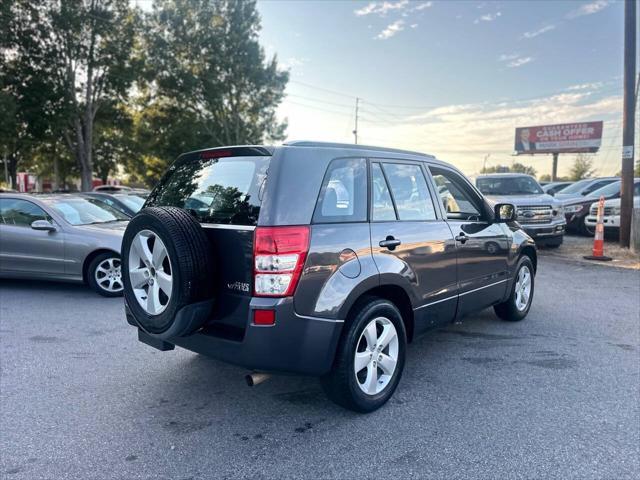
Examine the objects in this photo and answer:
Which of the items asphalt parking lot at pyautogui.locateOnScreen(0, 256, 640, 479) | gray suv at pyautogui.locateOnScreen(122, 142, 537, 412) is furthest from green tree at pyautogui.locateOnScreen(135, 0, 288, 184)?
gray suv at pyautogui.locateOnScreen(122, 142, 537, 412)

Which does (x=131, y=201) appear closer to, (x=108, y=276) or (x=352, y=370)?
(x=108, y=276)

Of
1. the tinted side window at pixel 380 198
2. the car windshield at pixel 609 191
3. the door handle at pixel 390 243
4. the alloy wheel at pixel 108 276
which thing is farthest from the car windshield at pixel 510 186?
the door handle at pixel 390 243

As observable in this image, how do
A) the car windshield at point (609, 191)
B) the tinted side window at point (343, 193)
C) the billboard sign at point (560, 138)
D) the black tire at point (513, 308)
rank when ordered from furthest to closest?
the billboard sign at point (560, 138), the car windshield at point (609, 191), the black tire at point (513, 308), the tinted side window at point (343, 193)

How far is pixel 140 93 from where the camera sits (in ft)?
110

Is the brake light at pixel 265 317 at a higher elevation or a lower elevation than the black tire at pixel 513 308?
higher

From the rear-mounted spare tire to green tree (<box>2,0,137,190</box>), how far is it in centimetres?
2379

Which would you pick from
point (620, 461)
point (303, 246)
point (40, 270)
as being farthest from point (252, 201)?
point (40, 270)

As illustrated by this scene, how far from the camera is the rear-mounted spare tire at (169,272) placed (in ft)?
9.19

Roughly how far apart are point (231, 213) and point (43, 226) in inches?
201

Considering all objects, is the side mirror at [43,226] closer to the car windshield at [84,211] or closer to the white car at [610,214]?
the car windshield at [84,211]

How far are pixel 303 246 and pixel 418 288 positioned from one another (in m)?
1.25

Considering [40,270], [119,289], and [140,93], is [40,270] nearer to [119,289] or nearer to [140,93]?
Result: [119,289]

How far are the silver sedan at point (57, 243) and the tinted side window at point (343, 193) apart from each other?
4599mm

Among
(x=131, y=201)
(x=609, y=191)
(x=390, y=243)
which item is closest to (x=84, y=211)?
(x=131, y=201)
